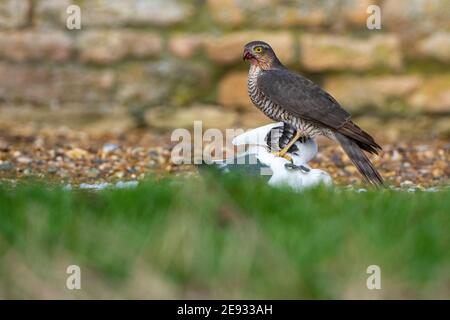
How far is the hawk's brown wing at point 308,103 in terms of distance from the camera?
20.5ft

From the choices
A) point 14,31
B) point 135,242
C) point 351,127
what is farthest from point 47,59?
point 135,242

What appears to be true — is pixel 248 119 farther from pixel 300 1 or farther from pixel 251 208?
pixel 251 208

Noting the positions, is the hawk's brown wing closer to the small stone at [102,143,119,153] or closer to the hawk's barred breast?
the hawk's barred breast

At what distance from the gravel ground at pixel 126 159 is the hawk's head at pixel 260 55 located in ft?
3.00

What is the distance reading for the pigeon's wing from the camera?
20.6 ft

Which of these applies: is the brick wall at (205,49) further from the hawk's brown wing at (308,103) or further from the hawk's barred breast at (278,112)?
the hawk's brown wing at (308,103)

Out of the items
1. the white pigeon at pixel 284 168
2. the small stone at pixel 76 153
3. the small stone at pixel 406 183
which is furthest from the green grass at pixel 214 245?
the small stone at pixel 76 153

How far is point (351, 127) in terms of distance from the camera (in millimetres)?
6230

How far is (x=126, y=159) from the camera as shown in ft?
24.6

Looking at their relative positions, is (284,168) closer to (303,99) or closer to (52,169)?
(303,99)

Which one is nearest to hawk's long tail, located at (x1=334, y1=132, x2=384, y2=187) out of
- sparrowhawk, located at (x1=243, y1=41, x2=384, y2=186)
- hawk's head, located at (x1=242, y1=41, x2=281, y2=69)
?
sparrowhawk, located at (x1=243, y1=41, x2=384, y2=186)

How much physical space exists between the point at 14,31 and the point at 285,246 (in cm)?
517

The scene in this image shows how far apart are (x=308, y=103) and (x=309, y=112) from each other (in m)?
0.07

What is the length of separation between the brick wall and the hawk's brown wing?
182 centimetres
